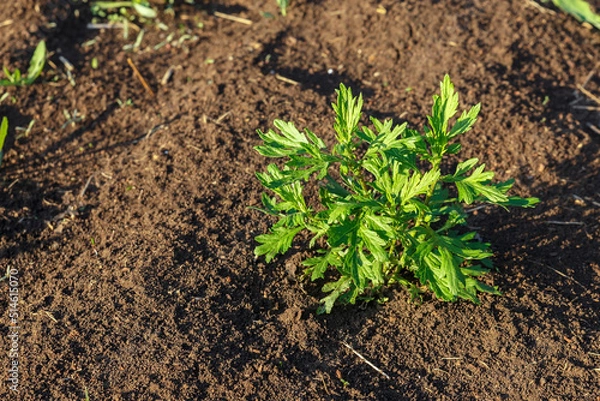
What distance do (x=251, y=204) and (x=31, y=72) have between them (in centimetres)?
204

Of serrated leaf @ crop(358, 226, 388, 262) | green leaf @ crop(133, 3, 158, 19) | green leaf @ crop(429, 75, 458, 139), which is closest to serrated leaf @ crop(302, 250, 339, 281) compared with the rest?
serrated leaf @ crop(358, 226, 388, 262)

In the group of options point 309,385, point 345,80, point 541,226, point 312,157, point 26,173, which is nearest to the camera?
point 312,157

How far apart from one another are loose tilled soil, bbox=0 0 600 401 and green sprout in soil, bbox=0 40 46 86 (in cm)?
8

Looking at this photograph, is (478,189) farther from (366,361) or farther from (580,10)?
(580,10)

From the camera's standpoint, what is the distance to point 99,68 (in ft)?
16.0

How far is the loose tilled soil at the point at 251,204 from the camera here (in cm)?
325

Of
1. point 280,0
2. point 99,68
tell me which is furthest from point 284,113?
point 99,68

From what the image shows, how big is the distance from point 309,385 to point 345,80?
2232 millimetres

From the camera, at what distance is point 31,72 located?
479 centimetres

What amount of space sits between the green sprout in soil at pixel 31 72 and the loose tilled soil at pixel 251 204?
0.08 meters

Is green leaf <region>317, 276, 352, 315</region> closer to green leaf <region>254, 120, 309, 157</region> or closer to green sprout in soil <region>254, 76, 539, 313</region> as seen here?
green sprout in soil <region>254, 76, 539, 313</region>

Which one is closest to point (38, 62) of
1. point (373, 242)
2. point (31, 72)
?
point (31, 72)

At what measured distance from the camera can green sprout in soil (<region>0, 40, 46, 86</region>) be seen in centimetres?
464

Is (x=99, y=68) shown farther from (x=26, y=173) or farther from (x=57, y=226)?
(x=57, y=226)
